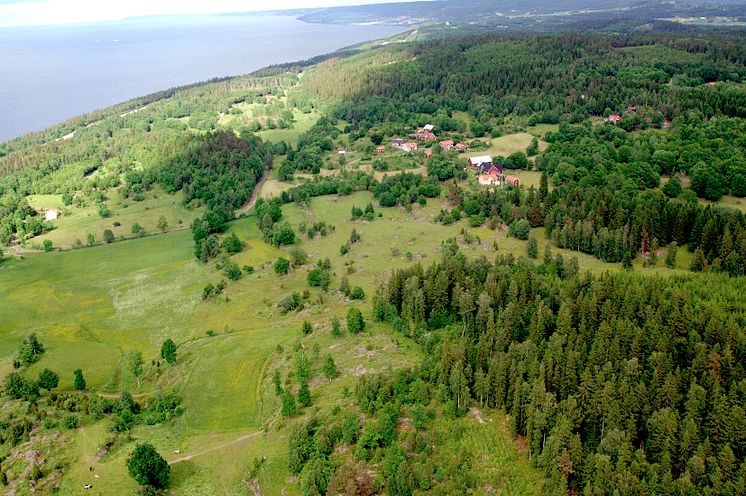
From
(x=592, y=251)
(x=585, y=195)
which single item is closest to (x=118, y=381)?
(x=592, y=251)

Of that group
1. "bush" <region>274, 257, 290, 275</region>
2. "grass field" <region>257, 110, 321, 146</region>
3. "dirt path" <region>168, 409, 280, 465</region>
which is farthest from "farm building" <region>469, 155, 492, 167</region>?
"dirt path" <region>168, 409, 280, 465</region>

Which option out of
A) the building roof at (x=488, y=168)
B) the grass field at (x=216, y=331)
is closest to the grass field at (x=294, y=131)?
the grass field at (x=216, y=331)

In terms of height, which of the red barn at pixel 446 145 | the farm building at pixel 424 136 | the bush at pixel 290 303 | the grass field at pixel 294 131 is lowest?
the bush at pixel 290 303

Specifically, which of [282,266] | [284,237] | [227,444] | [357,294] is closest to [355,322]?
[357,294]

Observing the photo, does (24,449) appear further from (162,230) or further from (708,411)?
(162,230)

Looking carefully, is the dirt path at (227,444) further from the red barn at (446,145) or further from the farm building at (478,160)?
the red barn at (446,145)

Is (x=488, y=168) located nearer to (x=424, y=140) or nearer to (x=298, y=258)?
(x=424, y=140)

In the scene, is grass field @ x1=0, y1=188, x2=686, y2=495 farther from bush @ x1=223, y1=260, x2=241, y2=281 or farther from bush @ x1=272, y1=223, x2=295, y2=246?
bush @ x1=272, y1=223, x2=295, y2=246
